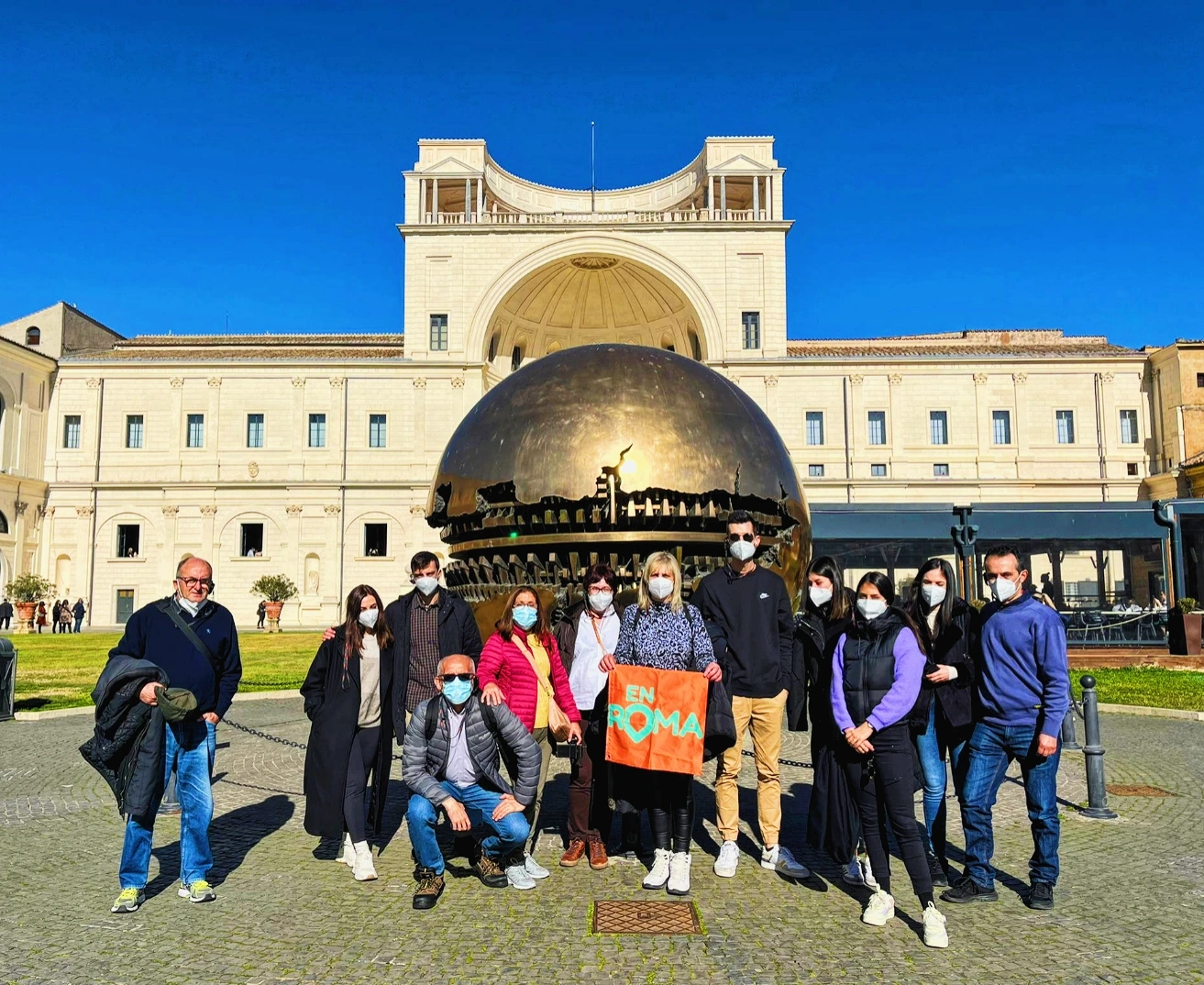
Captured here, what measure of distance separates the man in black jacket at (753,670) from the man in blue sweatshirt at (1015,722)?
91 centimetres

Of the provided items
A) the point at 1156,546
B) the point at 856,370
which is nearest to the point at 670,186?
the point at 856,370

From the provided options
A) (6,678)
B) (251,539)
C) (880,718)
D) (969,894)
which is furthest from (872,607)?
(251,539)

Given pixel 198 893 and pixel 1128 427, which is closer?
pixel 198 893

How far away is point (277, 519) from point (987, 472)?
3512 cm

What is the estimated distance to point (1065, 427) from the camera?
45.3 meters

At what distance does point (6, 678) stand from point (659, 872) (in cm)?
1016

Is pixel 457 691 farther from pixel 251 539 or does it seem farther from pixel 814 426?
pixel 251 539

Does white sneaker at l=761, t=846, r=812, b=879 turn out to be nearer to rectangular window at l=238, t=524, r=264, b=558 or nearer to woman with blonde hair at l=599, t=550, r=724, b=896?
woman with blonde hair at l=599, t=550, r=724, b=896

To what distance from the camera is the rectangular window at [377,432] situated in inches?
1775

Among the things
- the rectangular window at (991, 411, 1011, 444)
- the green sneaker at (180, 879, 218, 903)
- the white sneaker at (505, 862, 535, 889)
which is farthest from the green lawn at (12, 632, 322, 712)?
the rectangular window at (991, 411, 1011, 444)

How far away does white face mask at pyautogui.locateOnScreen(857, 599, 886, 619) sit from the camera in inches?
172

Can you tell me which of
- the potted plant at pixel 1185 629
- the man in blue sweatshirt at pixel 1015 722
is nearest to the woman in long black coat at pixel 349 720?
the man in blue sweatshirt at pixel 1015 722

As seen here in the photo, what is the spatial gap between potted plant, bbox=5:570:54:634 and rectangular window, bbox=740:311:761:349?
32510mm

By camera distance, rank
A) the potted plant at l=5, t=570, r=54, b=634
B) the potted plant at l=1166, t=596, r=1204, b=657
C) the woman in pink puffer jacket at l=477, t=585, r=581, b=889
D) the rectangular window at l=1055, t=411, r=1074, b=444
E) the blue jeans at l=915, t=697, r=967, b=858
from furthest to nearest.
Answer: the rectangular window at l=1055, t=411, r=1074, b=444 < the potted plant at l=5, t=570, r=54, b=634 < the potted plant at l=1166, t=596, r=1204, b=657 < the woman in pink puffer jacket at l=477, t=585, r=581, b=889 < the blue jeans at l=915, t=697, r=967, b=858
